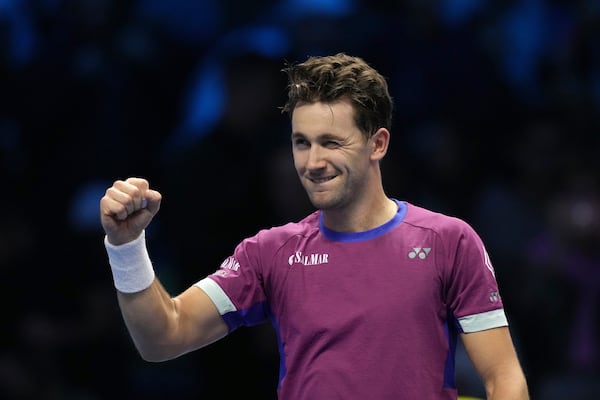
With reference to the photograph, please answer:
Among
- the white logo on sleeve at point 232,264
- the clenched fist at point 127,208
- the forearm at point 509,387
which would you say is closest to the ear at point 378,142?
the white logo on sleeve at point 232,264

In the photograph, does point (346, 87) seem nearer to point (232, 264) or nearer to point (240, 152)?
point (232, 264)

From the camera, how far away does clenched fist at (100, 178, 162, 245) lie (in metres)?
Result: 3.77

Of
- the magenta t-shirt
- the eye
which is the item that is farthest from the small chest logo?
Result: the eye

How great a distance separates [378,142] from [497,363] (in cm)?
86

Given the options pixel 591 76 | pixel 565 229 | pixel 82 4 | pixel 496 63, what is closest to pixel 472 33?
pixel 496 63

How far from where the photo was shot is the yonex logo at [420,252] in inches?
155

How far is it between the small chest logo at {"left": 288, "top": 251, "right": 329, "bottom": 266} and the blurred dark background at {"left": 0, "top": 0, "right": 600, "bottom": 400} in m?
Answer: 3.06

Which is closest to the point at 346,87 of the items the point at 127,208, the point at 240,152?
the point at 127,208

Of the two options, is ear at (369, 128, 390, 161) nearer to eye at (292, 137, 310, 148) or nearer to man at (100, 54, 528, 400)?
man at (100, 54, 528, 400)

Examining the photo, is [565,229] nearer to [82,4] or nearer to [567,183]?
[567,183]

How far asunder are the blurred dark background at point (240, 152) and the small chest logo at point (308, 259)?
3.06 meters

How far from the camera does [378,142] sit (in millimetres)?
4074

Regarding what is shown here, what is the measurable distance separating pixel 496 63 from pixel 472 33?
281 mm

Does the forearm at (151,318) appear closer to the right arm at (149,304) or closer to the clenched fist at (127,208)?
the right arm at (149,304)
